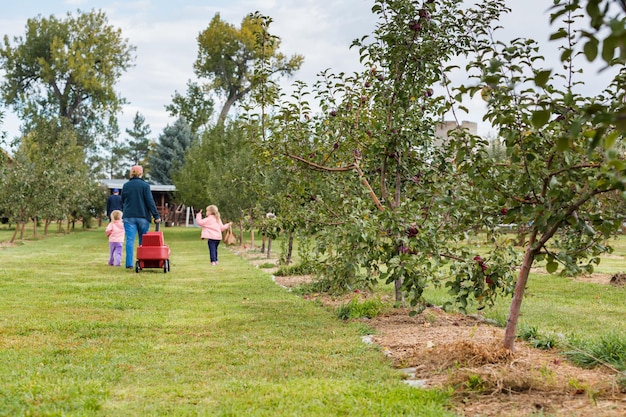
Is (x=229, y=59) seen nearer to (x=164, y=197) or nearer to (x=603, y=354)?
(x=164, y=197)

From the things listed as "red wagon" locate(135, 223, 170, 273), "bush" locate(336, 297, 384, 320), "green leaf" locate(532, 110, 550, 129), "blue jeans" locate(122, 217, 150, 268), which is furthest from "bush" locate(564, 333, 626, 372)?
"blue jeans" locate(122, 217, 150, 268)

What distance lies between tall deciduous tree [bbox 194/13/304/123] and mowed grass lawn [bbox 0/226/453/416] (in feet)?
135

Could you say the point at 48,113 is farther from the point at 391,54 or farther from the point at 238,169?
the point at 391,54

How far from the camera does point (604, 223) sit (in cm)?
456

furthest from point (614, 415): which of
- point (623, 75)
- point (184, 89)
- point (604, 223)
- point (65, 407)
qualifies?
point (184, 89)

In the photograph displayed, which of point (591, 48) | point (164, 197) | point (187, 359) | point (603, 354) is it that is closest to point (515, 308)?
point (603, 354)

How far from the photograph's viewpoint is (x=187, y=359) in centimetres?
557

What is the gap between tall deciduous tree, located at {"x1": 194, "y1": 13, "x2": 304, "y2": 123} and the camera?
163 ft

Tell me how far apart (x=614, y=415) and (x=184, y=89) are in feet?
196

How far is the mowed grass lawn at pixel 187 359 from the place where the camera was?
424cm

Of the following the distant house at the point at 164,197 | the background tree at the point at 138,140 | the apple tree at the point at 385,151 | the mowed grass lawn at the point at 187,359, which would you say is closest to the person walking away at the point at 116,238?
the mowed grass lawn at the point at 187,359

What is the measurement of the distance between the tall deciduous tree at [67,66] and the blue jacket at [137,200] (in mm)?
39108

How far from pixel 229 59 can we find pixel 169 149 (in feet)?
46.9

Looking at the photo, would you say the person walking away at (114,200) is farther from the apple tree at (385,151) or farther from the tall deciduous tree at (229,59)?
the tall deciduous tree at (229,59)
